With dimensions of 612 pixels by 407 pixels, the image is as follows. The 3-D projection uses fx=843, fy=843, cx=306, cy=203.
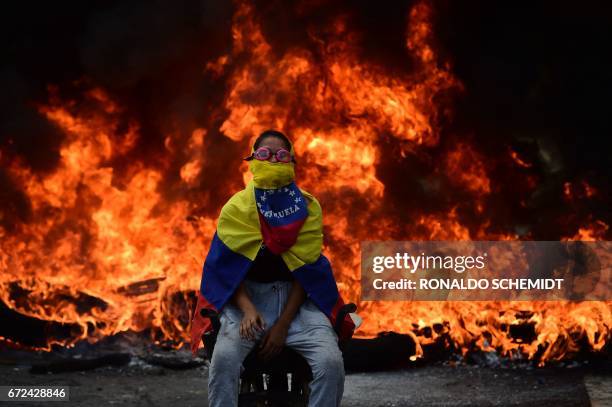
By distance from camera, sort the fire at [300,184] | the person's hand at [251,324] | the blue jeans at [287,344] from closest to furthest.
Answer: the blue jeans at [287,344], the person's hand at [251,324], the fire at [300,184]

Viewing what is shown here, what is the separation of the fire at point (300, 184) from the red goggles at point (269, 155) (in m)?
5.19

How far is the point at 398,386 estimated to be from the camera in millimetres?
8227

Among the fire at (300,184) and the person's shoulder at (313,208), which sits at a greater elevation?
the fire at (300,184)

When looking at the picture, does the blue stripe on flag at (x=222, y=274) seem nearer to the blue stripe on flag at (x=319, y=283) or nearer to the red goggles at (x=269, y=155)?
the blue stripe on flag at (x=319, y=283)

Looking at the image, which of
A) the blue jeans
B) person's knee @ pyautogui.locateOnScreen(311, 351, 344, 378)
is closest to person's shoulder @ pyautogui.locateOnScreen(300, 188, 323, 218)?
the blue jeans

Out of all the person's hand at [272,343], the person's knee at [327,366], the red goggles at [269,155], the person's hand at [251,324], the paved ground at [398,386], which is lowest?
the paved ground at [398,386]

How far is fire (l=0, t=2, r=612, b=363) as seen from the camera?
31.8 feet

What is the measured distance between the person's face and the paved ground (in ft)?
11.0

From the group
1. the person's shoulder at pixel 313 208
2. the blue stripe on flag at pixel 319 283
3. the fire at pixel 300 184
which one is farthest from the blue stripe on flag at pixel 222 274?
the fire at pixel 300 184

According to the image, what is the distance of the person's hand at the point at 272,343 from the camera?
4.21m

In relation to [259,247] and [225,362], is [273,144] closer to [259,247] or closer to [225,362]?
[259,247]

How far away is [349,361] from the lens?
357 inches

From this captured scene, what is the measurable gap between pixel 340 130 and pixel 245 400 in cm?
634

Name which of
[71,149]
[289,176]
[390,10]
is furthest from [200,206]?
[289,176]
